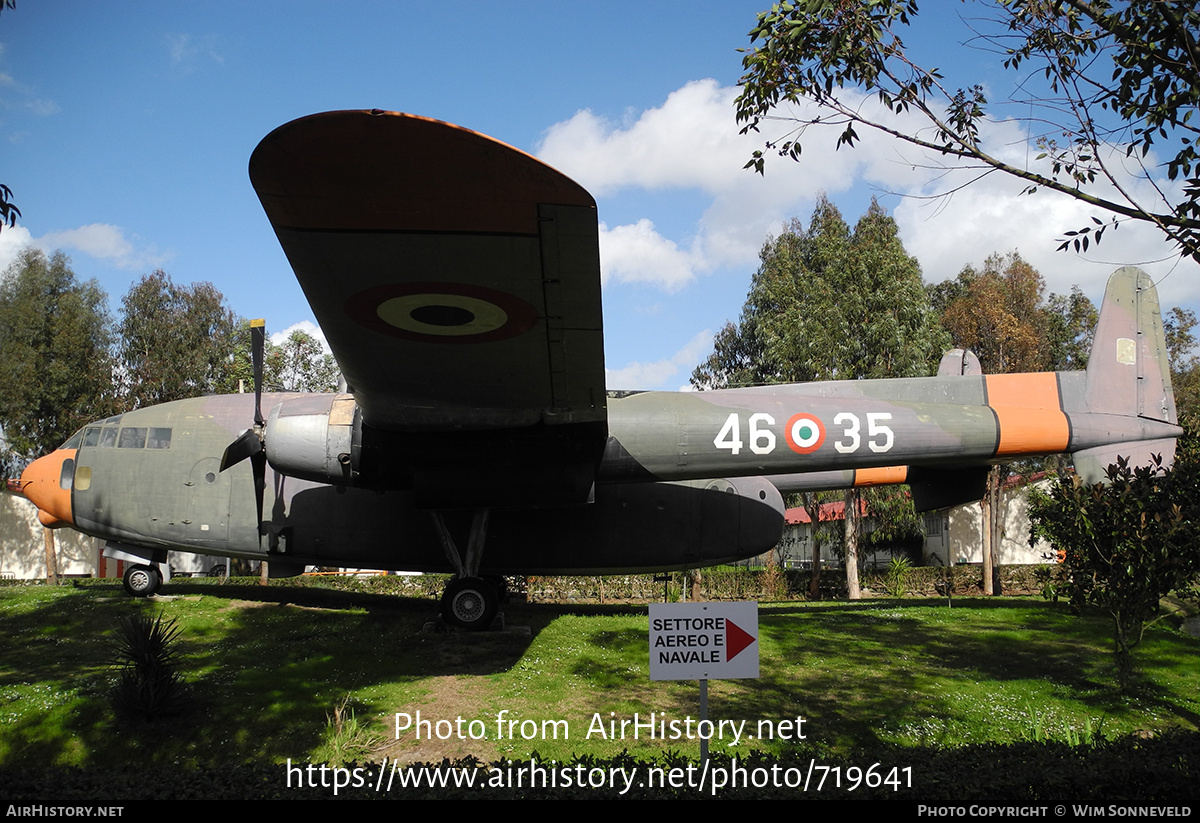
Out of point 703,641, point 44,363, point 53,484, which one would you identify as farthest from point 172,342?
point 703,641

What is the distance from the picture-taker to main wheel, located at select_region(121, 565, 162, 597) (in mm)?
14523

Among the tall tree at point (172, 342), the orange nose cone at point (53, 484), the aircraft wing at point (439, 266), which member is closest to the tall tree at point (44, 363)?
the tall tree at point (172, 342)

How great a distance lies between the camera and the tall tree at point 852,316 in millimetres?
29906

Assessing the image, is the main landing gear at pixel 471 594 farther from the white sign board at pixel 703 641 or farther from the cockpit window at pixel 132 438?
the white sign board at pixel 703 641

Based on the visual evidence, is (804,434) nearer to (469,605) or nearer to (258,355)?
(469,605)

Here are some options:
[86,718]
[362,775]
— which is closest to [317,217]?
[362,775]

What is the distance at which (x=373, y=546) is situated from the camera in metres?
13.1

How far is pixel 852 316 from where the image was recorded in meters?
30.8

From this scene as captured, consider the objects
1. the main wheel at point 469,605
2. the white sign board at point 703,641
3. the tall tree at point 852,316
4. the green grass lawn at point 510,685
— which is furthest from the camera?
the tall tree at point 852,316

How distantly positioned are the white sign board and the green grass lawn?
6.46 feet

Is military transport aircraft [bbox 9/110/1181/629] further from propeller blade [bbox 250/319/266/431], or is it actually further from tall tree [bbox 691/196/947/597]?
tall tree [bbox 691/196/947/597]

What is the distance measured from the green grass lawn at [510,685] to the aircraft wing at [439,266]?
347 centimetres

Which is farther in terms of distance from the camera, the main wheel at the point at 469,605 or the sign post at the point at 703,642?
the main wheel at the point at 469,605

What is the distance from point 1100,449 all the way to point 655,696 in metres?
8.47
